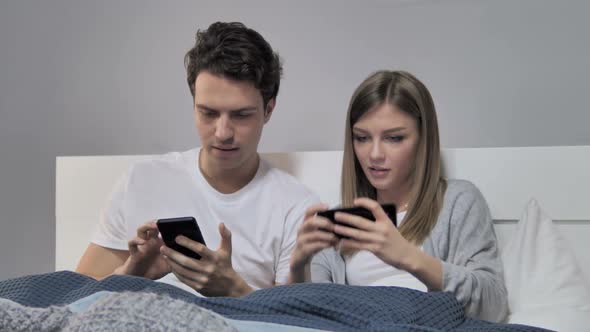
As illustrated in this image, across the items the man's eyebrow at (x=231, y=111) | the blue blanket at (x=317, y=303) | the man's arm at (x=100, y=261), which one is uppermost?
the man's eyebrow at (x=231, y=111)

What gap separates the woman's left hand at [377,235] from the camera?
1225mm

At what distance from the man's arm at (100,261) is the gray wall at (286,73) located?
585mm

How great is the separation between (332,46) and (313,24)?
95 millimetres

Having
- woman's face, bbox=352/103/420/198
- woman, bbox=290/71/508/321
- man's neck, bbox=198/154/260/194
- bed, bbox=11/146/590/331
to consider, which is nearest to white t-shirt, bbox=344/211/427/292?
woman, bbox=290/71/508/321

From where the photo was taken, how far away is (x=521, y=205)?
5.14ft

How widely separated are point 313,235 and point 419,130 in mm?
380

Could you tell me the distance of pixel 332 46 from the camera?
196 centimetres

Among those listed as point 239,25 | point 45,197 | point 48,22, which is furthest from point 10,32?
point 239,25

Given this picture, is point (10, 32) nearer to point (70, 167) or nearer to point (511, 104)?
point (70, 167)

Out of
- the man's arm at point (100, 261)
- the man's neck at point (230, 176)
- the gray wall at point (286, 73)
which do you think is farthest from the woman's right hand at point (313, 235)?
the gray wall at point (286, 73)

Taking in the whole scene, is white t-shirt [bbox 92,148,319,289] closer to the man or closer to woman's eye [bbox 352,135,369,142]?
the man

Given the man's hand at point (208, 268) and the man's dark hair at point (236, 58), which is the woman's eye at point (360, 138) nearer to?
the man's dark hair at point (236, 58)

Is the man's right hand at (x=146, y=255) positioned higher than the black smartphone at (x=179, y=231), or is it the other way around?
the black smartphone at (x=179, y=231)

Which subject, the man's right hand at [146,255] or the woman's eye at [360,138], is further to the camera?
the woman's eye at [360,138]
